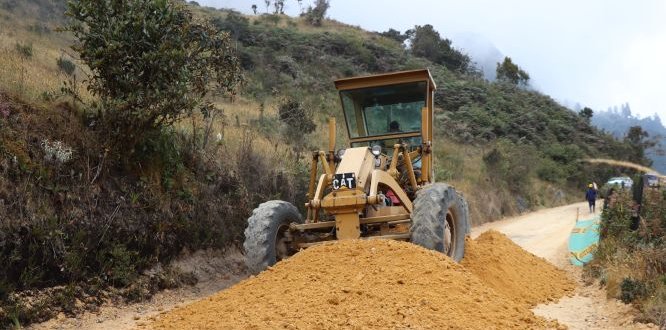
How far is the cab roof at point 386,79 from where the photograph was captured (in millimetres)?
9297

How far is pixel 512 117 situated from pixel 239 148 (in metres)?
32.8

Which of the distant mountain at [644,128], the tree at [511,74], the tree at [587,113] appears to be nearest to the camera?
the distant mountain at [644,128]

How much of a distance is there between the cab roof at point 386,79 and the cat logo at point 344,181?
2.14 metres

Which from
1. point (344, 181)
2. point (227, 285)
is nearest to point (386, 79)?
point (344, 181)

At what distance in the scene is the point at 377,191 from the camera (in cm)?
821

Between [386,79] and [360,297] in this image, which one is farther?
[386,79]

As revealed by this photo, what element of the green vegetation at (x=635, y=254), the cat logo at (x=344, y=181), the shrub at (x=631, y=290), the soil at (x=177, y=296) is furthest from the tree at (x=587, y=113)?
the cat logo at (x=344, y=181)

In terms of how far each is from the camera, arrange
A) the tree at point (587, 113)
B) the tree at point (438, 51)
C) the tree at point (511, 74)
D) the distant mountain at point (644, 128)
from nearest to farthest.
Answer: the distant mountain at point (644, 128)
the tree at point (587, 113)
the tree at point (438, 51)
the tree at point (511, 74)

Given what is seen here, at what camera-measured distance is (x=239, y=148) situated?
1234 centimetres

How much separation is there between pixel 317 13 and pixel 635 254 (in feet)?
158

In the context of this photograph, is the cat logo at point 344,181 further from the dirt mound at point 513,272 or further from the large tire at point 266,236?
the dirt mound at point 513,272

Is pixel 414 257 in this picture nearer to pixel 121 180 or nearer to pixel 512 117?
pixel 121 180

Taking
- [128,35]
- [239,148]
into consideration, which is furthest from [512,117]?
[128,35]

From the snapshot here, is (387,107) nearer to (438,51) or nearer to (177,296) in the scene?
(177,296)
